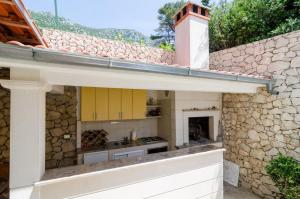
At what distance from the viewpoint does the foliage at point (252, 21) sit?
7.50 m

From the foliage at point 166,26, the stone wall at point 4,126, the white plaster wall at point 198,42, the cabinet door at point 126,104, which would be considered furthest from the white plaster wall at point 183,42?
the foliage at point 166,26

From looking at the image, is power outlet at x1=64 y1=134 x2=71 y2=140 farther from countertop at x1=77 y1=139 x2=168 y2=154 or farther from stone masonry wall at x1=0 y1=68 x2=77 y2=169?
countertop at x1=77 y1=139 x2=168 y2=154

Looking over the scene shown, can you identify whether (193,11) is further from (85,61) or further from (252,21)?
(85,61)

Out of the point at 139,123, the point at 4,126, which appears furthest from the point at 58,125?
the point at 139,123

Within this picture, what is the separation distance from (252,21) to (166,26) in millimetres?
11716

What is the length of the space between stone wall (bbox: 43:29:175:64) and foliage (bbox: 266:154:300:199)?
13.7 ft

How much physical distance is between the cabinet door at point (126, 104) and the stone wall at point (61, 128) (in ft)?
4.59

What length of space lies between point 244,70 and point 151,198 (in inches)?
191

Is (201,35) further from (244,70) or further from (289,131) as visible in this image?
(289,131)

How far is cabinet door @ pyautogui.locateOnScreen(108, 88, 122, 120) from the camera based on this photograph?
527 cm

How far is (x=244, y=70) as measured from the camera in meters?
5.80

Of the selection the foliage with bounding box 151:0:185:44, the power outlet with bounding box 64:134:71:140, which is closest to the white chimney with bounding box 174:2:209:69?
the power outlet with bounding box 64:134:71:140

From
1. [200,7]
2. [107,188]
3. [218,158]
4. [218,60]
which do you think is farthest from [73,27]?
[218,158]

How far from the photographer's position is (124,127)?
6.10 m
